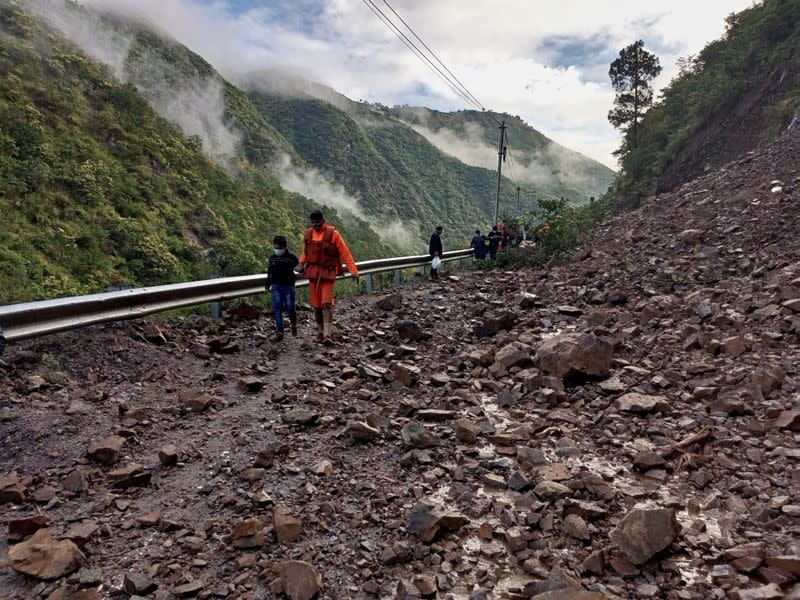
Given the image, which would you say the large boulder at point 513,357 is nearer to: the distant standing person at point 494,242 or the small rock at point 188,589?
the small rock at point 188,589

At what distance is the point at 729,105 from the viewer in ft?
74.0

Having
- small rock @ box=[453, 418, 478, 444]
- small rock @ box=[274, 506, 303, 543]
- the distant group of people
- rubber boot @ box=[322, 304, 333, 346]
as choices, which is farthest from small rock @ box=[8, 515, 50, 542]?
rubber boot @ box=[322, 304, 333, 346]

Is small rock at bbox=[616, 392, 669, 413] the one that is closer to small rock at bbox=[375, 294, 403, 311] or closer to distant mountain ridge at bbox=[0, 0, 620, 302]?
Answer: small rock at bbox=[375, 294, 403, 311]

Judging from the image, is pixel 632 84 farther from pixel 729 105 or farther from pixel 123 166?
pixel 123 166

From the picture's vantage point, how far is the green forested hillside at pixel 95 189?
17422 millimetres

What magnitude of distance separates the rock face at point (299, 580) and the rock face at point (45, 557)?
43.1 inches

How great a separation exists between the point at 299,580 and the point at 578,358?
3.62 meters

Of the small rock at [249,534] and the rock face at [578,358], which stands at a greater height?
the rock face at [578,358]

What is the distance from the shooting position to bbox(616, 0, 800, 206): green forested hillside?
19422 mm

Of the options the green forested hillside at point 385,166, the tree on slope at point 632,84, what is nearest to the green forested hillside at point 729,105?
the tree on slope at point 632,84

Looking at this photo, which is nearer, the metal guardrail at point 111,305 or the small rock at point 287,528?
the small rock at point 287,528

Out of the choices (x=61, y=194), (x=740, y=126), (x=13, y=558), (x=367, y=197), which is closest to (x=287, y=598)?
(x=13, y=558)

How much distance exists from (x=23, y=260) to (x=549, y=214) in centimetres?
1719

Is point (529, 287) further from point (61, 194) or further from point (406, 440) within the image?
point (61, 194)
